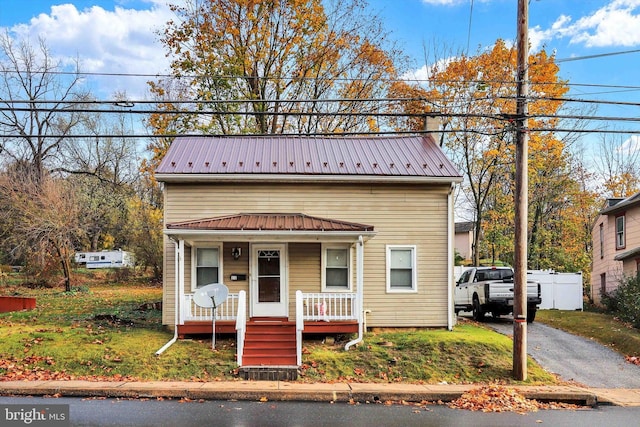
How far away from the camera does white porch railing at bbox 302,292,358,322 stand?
14.8 metres

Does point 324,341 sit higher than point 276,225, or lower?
lower

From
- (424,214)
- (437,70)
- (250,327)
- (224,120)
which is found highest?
(437,70)

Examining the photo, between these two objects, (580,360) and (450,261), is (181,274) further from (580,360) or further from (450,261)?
(580,360)

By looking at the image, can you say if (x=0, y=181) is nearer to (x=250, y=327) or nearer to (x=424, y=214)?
(x=250, y=327)

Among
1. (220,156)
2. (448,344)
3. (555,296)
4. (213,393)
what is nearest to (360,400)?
(213,393)

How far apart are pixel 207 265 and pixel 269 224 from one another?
2277mm

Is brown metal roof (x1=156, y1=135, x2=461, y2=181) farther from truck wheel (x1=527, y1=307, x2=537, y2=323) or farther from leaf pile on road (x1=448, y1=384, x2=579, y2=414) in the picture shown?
leaf pile on road (x1=448, y1=384, x2=579, y2=414)

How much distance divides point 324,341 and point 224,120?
56.1 feet

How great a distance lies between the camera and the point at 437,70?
32.1 meters

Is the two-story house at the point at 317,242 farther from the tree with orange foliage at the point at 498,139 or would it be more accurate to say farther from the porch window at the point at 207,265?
the tree with orange foliage at the point at 498,139

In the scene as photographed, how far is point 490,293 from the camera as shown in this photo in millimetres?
18516

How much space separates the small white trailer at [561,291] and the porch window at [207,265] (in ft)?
47.1

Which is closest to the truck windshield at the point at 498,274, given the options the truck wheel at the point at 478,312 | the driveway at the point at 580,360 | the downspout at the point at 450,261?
the truck wheel at the point at 478,312

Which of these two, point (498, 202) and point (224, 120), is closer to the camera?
point (224, 120)
